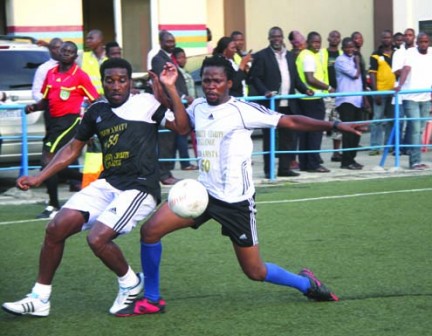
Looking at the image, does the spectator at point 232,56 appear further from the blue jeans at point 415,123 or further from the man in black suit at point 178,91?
the blue jeans at point 415,123

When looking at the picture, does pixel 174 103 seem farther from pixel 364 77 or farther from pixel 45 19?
pixel 45 19

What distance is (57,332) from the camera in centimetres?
713

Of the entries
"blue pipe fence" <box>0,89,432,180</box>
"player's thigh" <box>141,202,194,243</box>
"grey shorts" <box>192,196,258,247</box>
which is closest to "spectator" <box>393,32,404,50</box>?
"blue pipe fence" <box>0,89,432,180</box>

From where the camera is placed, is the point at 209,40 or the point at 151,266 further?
the point at 209,40

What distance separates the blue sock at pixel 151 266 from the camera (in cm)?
745

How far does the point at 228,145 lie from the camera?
7.50 meters

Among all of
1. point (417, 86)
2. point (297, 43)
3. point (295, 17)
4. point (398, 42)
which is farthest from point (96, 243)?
point (295, 17)

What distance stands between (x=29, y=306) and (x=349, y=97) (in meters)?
9.22

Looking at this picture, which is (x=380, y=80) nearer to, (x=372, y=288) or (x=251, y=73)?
(x=251, y=73)

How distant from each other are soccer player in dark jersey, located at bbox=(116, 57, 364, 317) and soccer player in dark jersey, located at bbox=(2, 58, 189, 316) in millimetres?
153

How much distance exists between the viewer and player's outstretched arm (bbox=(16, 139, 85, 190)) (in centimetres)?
766

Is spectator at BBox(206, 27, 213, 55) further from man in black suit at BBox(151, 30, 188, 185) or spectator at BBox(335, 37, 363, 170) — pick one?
man in black suit at BBox(151, 30, 188, 185)

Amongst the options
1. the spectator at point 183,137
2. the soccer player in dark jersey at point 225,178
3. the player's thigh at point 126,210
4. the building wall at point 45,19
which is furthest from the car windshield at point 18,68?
the soccer player in dark jersey at point 225,178

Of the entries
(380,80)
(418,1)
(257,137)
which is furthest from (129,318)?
(418,1)
